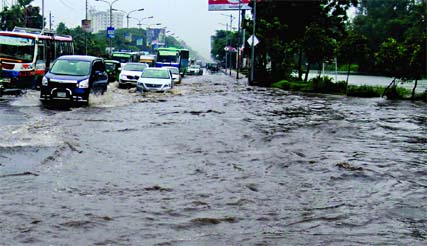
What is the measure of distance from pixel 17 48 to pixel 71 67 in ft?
20.0

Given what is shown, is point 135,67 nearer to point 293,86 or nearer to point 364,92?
point 293,86

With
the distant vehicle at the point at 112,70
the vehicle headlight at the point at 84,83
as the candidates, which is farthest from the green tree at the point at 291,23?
the vehicle headlight at the point at 84,83

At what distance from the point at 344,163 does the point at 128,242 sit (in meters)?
5.75

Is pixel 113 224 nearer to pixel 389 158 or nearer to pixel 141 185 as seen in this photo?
pixel 141 185

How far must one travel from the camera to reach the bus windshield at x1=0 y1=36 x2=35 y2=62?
950 inches

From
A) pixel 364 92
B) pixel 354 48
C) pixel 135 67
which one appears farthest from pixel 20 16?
pixel 364 92

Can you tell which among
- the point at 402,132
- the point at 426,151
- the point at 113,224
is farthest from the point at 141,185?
the point at 402,132

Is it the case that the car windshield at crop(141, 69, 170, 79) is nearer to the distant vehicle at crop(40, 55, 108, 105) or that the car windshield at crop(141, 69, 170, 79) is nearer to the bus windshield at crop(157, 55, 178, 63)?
the distant vehicle at crop(40, 55, 108, 105)

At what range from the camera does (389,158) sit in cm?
1123

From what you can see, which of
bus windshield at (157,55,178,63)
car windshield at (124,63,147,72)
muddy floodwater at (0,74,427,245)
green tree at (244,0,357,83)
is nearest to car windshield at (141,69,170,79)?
car windshield at (124,63,147,72)

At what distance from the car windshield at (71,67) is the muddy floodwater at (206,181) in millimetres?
2513

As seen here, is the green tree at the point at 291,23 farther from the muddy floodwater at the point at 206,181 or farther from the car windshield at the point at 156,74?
the muddy floodwater at the point at 206,181

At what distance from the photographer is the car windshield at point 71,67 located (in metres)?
19.3

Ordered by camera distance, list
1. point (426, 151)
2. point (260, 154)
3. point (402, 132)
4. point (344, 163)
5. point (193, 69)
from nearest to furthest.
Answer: point (344, 163) → point (260, 154) → point (426, 151) → point (402, 132) → point (193, 69)
